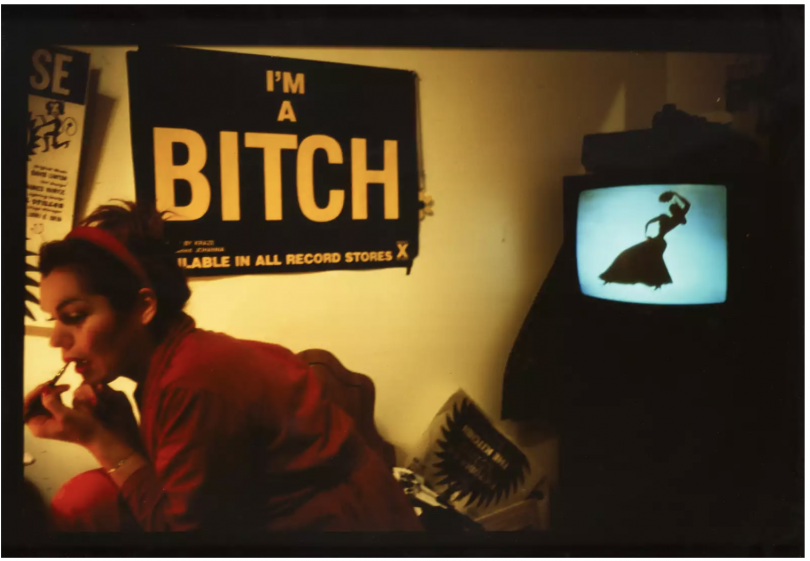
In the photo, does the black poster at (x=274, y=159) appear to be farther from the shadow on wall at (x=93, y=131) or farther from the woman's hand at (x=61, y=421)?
the woman's hand at (x=61, y=421)

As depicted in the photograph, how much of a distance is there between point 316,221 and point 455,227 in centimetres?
33

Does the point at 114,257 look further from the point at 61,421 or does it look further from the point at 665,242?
the point at 665,242

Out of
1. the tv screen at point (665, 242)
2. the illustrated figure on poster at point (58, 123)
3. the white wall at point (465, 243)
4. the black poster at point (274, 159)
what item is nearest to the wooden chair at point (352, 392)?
the white wall at point (465, 243)

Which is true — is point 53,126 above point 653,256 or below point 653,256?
above

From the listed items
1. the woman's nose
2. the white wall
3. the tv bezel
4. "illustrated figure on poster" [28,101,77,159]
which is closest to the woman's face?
the woman's nose

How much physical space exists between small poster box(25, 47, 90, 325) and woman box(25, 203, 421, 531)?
5 centimetres

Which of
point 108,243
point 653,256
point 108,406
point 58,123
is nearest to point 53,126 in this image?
point 58,123

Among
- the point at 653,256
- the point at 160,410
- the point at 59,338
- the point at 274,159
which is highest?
the point at 274,159

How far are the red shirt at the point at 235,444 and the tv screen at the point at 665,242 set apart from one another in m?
0.75

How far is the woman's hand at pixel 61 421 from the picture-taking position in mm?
1100

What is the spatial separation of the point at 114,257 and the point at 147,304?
0.41ft

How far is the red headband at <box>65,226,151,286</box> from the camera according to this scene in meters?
1.08

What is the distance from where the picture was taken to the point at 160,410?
1.10 m

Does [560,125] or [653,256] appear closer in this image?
[653,256]
